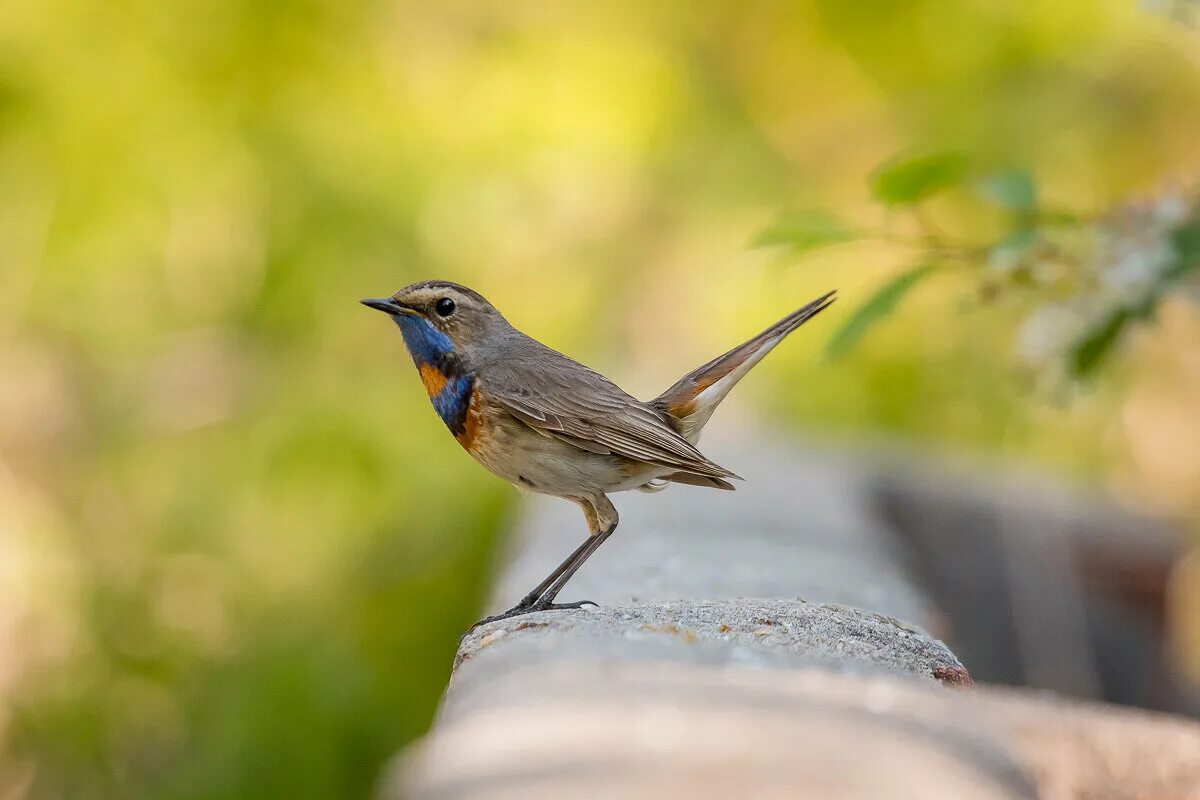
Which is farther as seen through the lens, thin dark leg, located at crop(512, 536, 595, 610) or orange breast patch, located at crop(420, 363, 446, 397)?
orange breast patch, located at crop(420, 363, 446, 397)

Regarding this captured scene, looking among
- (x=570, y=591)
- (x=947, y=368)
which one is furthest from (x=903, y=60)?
(x=570, y=591)

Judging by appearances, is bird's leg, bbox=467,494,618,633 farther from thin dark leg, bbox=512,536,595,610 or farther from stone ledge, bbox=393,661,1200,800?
stone ledge, bbox=393,661,1200,800

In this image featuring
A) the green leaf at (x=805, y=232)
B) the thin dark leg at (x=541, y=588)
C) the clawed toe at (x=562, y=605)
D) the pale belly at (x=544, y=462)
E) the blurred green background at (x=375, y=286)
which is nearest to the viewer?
the green leaf at (x=805, y=232)

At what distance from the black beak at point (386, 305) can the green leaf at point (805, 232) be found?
3.54ft

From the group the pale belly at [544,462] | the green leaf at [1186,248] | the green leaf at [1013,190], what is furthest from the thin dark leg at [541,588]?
the green leaf at [1186,248]

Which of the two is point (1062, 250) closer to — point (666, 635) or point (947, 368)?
point (666, 635)

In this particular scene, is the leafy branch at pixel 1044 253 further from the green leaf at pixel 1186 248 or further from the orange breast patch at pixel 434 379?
the orange breast patch at pixel 434 379

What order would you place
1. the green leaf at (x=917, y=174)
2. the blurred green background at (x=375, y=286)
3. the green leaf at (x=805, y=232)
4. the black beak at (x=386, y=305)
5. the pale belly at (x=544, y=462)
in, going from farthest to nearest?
the blurred green background at (x=375, y=286) < the pale belly at (x=544, y=462) < the black beak at (x=386, y=305) < the green leaf at (x=805, y=232) < the green leaf at (x=917, y=174)

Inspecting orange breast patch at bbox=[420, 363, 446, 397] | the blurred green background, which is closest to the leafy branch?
orange breast patch at bbox=[420, 363, 446, 397]

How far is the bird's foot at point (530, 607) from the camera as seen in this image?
3.18 metres

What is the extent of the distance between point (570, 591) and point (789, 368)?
480cm

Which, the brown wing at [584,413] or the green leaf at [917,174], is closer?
the green leaf at [917,174]

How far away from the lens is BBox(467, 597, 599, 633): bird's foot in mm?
3178

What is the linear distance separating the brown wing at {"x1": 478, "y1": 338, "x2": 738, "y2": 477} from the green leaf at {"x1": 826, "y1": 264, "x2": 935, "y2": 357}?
2.59ft
